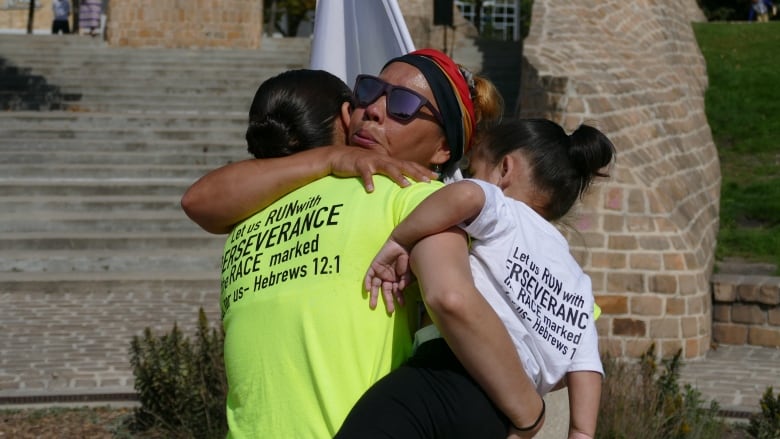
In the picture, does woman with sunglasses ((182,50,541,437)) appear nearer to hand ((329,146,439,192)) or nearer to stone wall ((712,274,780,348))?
hand ((329,146,439,192))

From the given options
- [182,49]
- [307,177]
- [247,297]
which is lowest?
[182,49]

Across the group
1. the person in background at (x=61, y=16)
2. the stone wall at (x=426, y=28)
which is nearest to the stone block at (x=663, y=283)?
the stone wall at (x=426, y=28)

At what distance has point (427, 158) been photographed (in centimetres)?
273

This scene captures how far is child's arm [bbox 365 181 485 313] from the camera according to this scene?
233 centimetres

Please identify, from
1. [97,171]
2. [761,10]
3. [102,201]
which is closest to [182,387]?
[102,201]

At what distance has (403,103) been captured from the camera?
2631 mm

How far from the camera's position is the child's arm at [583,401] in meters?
2.68

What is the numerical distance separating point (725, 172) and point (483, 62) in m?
5.42

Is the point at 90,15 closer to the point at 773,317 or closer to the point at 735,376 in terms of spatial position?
the point at 773,317

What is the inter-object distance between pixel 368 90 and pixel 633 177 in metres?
7.21

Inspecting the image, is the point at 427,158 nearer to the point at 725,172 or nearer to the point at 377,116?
the point at 377,116

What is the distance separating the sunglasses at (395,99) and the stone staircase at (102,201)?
5023 millimetres

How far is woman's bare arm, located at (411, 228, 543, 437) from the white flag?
1378 mm

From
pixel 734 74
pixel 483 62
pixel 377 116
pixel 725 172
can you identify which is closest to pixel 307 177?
pixel 377 116
